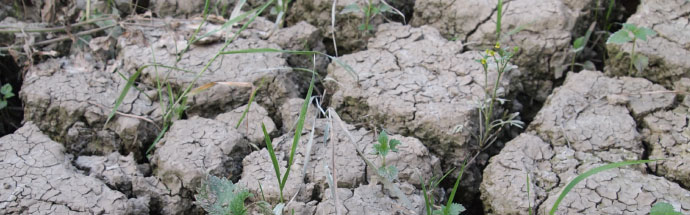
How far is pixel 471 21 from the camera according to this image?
2672 mm

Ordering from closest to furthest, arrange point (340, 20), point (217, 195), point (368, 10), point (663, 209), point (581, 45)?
point (663, 209), point (217, 195), point (581, 45), point (368, 10), point (340, 20)

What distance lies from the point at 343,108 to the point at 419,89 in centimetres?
34

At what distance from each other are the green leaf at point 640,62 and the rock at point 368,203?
1.20 meters

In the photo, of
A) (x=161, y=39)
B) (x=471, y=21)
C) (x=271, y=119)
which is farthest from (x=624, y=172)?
(x=161, y=39)

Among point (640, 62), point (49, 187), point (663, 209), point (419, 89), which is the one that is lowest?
point (49, 187)

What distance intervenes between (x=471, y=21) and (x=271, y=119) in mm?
1082

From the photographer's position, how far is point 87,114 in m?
2.32

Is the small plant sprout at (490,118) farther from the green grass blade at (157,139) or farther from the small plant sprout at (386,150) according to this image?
the green grass blade at (157,139)

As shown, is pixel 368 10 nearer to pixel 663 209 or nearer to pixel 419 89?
pixel 419 89

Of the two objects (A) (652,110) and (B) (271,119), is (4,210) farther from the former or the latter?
(A) (652,110)

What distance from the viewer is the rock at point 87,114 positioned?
230cm

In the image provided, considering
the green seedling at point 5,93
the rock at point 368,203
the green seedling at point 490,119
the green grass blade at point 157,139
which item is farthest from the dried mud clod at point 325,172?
the green seedling at point 5,93

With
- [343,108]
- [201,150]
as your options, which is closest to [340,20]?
[343,108]

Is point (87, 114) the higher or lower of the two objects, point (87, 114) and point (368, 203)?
the higher
